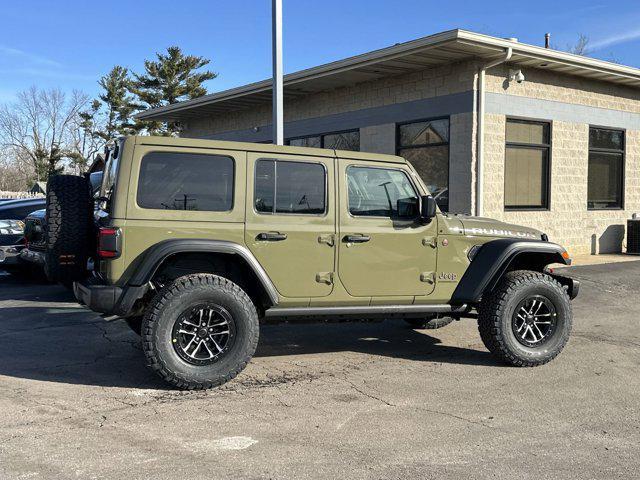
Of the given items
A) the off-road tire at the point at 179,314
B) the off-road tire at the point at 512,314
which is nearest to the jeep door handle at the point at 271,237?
the off-road tire at the point at 179,314

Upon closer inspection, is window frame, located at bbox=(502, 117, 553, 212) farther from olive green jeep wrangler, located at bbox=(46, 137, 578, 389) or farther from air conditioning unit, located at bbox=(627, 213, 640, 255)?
olive green jeep wrangler, located at bbox=(46, 137, 578, 389)

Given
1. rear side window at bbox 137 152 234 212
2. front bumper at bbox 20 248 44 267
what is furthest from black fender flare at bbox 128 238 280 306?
front bumper at bbox 20 248 44 267

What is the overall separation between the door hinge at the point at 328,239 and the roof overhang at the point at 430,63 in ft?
22.2

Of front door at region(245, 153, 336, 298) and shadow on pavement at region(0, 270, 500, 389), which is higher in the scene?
front door at region(245, 153, 336, 298)

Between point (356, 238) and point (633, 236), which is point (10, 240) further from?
point (633, 236)

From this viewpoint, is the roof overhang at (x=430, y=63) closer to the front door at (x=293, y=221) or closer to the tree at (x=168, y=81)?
the front door at (x=293, y=221)

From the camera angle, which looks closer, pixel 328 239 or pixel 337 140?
pixel 328 239

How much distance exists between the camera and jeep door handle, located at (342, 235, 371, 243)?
5.44 metres

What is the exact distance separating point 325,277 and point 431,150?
27.5 ft

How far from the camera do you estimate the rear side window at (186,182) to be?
498 cm

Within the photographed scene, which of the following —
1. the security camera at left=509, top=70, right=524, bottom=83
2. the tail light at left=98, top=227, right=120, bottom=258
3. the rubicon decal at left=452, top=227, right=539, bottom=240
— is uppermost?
the security camera at left=509, top=70, right=524, bottom=83

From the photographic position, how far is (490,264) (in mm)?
5766

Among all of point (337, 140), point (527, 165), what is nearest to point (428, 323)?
point (527, 165)

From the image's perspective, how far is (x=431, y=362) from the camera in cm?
602
